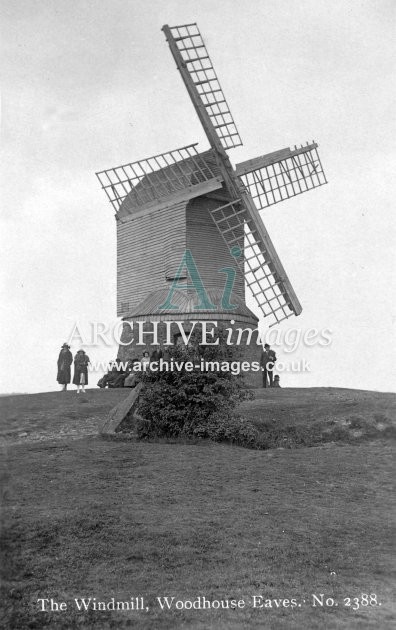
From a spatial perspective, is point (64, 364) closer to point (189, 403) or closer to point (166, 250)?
point (166, 250)

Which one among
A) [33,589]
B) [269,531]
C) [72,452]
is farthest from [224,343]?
[33,589]

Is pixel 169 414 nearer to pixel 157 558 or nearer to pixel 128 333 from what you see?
pixel 157 558

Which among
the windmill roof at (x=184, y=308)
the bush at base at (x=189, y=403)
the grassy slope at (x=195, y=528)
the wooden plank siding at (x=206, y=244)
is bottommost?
the grassy slope at (x=195, y=528)

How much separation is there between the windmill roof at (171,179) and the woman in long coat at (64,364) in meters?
5.11

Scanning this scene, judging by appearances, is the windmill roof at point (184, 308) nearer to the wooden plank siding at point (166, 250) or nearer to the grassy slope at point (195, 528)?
the wooden plank siding at point (166, 250)

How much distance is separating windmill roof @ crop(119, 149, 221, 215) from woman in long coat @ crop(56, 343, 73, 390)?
5107 mm

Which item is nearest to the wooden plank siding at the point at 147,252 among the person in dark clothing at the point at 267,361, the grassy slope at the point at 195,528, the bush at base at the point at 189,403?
the person in dark clothing at the point at 267,361

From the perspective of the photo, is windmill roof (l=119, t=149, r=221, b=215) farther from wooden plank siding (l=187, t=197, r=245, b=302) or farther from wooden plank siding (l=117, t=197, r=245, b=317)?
wooden plank siding (l=187, t=197, r=245, b=302)

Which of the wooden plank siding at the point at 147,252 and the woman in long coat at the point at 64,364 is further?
the wooden plank siding at the point at 147,252

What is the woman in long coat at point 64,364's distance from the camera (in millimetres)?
22562

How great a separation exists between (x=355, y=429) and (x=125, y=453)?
16.2 ft

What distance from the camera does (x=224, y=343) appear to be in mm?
15078

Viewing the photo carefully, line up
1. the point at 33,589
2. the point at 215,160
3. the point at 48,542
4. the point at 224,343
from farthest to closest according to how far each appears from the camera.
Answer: the point at 215,160
the point at 224,343
the point at 48,542
the point at 33,589

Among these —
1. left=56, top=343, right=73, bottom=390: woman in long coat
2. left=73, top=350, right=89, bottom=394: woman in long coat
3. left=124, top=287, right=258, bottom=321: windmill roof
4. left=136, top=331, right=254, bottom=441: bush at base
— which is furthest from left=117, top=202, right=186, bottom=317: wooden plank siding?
left=136, top=331, right=254, bottom=441: bush at base
